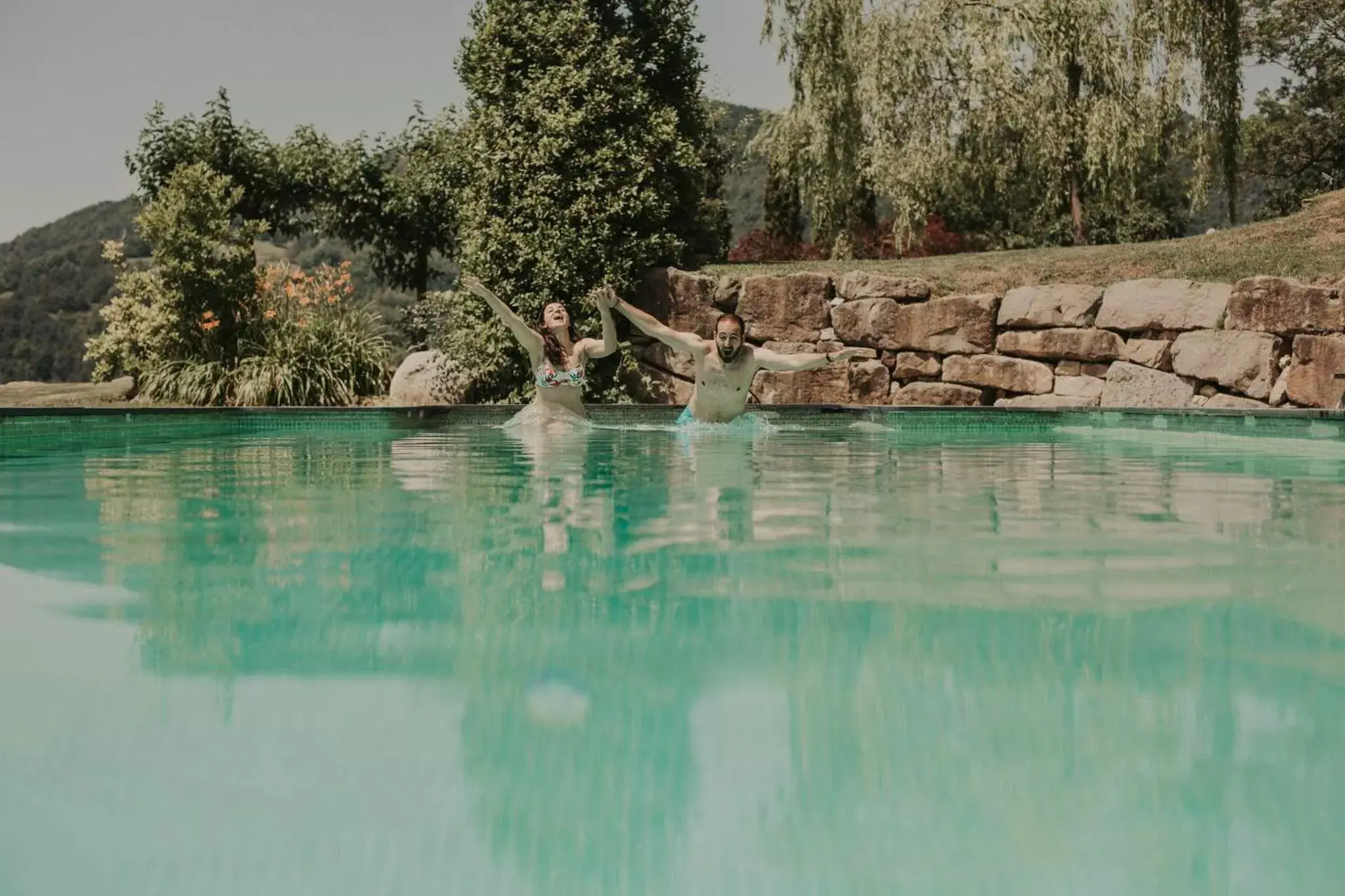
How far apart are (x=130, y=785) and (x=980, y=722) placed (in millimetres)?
1791

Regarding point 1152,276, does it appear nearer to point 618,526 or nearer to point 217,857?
point 618,526

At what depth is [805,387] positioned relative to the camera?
13.5 meters

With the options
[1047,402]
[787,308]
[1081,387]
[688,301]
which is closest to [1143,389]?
[1081,387]

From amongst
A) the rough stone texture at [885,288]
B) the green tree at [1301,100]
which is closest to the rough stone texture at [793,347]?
the rough stone texture at [885,288]

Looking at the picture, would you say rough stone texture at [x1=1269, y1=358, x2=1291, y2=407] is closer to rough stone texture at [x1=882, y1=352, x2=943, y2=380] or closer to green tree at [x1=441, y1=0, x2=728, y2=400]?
rough stone texture at [x1=882, y1=352, x2=943, y2=380]

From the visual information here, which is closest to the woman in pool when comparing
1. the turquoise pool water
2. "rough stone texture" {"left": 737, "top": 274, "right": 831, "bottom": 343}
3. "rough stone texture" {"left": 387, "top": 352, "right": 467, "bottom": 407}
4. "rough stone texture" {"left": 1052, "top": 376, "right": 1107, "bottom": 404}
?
"rough stone texture" {"left": 737, "top": 274, "right": 831, "bottom": 343}

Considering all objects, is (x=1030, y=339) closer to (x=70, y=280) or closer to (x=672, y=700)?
(x=672, y=700)

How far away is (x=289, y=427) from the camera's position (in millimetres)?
12172

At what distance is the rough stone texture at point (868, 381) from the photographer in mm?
13562

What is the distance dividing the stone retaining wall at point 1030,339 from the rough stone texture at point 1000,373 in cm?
1

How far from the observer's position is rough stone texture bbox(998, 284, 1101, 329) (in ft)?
42.5

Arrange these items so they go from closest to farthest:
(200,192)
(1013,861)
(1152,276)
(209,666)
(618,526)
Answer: (1013,861), (209,666), (618,526), (1152,276), (200,192)

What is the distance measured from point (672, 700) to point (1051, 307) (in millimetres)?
11087

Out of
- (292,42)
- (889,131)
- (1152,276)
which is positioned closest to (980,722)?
(1152,276)
